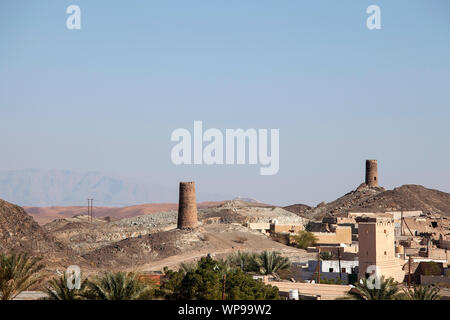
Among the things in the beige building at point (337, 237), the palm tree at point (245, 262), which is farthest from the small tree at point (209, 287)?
the beige building at point (337, 237)

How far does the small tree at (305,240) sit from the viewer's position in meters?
55.5

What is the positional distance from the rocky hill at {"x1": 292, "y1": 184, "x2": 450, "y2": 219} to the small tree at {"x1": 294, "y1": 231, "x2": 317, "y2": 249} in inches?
640

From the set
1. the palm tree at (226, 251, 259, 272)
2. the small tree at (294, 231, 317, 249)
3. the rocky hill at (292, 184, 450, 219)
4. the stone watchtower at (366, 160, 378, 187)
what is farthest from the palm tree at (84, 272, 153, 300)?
the stone watchtower at (366, 160, 378, 187)

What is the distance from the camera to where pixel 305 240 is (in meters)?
55.8

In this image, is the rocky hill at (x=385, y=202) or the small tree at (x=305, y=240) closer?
the small tree at (x=305, y=240)

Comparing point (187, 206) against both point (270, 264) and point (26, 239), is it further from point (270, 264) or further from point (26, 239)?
point (270, 264)

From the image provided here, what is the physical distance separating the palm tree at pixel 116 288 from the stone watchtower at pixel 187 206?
100ft

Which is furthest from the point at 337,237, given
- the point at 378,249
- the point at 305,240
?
the point at 378,249

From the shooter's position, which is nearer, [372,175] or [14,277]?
[14,277]

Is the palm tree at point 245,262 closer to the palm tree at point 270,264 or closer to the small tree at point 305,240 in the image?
the palm tree at point 270,264

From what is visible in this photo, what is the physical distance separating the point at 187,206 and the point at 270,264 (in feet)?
57.1

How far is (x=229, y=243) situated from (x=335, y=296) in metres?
25.5

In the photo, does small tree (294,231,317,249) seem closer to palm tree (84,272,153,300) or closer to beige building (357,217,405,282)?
beige building (357,217,405,282)
